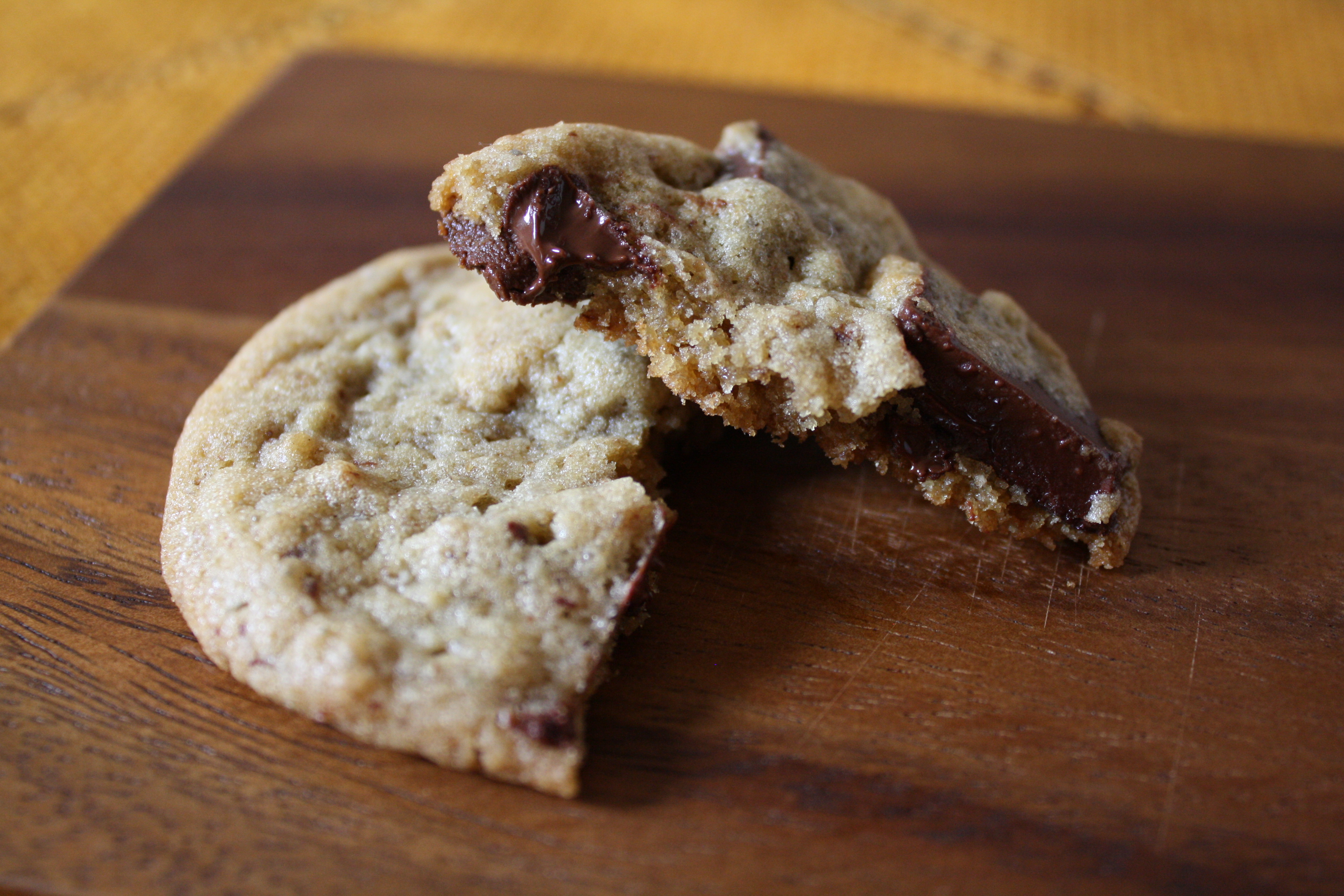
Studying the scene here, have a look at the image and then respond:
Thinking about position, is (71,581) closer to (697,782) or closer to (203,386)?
(203,386)

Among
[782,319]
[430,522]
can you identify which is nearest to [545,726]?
[430,522]

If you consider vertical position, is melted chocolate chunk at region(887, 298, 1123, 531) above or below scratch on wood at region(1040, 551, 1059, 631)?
above

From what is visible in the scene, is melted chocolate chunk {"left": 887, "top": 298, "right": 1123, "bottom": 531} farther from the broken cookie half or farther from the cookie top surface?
the cookie top surface

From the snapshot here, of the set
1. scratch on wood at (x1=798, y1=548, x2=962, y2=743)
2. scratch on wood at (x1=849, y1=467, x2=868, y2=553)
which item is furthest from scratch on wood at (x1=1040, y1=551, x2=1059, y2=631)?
scratch on wood at (x1=849, y1=467, x2=868, y2=553)

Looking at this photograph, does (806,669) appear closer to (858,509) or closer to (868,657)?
(868,657)

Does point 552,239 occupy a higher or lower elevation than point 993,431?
higher

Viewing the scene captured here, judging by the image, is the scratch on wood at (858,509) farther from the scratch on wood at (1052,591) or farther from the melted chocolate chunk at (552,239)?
the melted chocolate chunk at (552,239)

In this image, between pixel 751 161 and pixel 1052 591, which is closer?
pixel 1052 591
